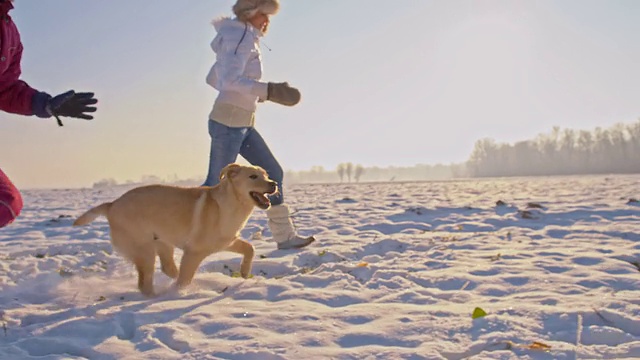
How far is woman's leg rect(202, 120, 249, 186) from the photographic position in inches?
204

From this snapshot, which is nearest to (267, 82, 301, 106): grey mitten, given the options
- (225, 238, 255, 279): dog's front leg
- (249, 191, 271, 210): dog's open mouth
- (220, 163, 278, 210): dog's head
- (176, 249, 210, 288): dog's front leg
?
(220, 163, 278, 210): dog's head

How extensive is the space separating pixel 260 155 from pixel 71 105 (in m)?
2.78

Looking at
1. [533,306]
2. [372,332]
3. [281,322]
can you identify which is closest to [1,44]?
[281,322]

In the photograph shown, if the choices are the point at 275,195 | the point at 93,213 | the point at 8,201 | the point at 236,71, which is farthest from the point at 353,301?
the point at 236,71

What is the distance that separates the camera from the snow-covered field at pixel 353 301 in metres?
2.46

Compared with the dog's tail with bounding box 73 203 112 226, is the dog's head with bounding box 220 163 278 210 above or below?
above

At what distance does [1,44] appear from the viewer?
9.52 feet

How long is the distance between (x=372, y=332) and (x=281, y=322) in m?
0.54

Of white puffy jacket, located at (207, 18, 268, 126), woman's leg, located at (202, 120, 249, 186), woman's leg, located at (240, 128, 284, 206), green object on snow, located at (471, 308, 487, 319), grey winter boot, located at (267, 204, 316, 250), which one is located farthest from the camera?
grey winter boot, located at (267, 204, 316, 250)

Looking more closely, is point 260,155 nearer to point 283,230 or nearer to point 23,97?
point 283,230

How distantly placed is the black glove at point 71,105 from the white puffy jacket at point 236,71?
6.77ft

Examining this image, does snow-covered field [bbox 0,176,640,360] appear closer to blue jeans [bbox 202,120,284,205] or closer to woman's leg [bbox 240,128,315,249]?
woman's leg [bbox 240,128,315,249]

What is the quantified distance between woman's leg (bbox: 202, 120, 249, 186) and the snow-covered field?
2.95 feet

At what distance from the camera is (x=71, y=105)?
3.08 metres
